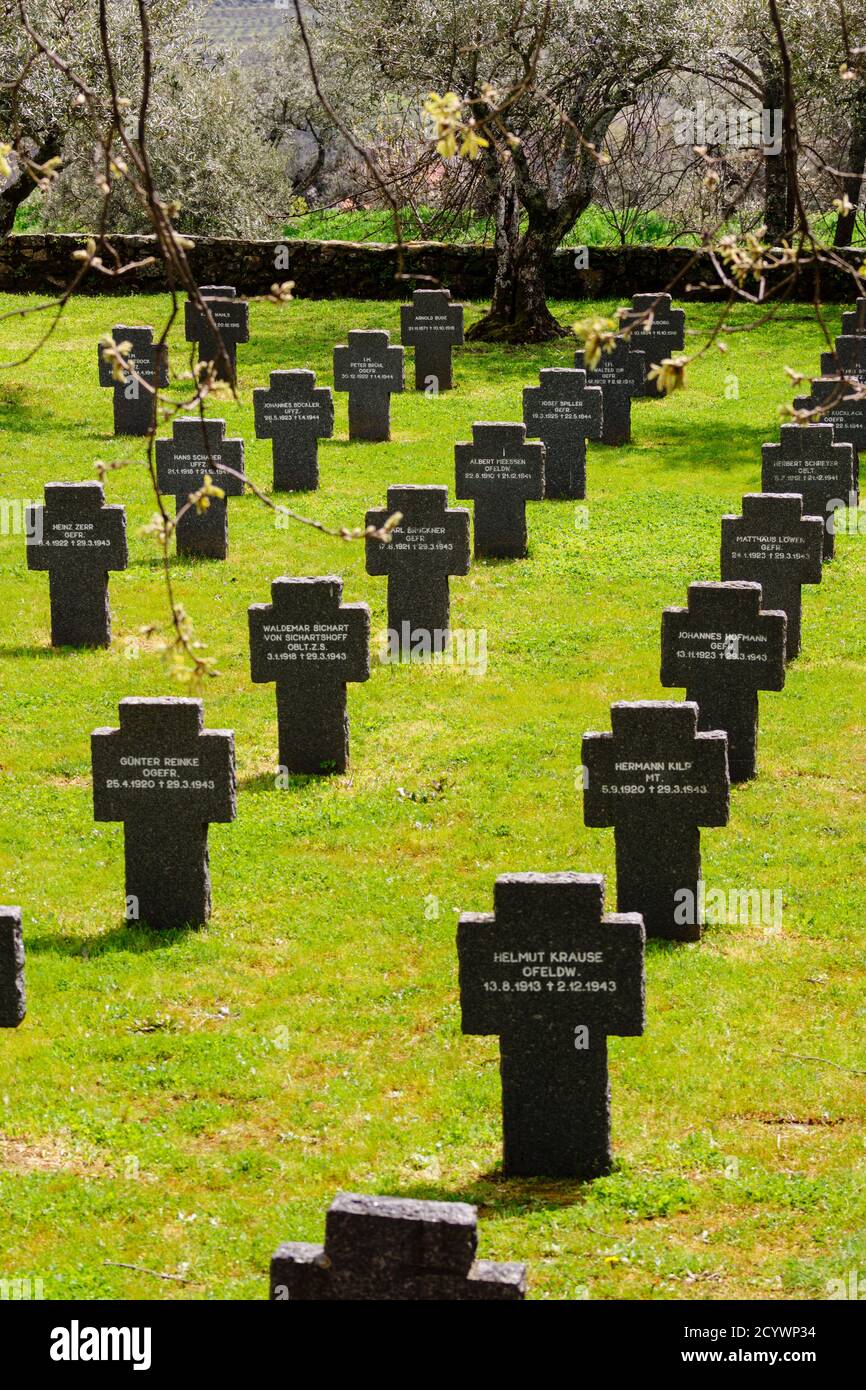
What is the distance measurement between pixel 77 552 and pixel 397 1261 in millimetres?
10514

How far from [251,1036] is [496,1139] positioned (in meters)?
1.57

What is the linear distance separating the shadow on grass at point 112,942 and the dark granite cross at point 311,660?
2.55 m

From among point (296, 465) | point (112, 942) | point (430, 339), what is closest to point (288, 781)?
point (112, 942)

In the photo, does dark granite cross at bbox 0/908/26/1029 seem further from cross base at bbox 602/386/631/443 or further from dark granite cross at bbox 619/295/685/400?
dark granite cross at bbox 619/295/685/400

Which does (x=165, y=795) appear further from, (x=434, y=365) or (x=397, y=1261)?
(x=434, y=365)

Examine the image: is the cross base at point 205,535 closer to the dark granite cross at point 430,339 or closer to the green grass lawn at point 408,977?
the green grass lawn at point 408,977

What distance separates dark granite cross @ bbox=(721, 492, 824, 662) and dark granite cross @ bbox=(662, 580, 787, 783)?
2.63m

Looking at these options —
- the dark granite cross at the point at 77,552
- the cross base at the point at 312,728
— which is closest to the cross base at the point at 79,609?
the dark granite cross at the point at 77,552

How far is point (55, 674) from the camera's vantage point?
14945 millimetres

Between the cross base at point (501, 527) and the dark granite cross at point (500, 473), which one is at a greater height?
the dark granite cross at point (500, 473)

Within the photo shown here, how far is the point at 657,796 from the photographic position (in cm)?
977

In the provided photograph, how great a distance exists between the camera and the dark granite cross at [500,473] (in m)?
18.0

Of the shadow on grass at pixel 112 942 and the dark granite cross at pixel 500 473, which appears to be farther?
the dark granite cross at pixel 500 473
